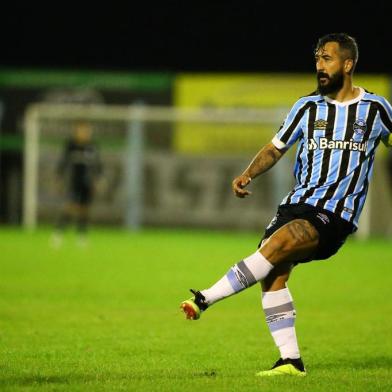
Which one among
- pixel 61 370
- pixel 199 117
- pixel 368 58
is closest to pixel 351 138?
pixel 61 370

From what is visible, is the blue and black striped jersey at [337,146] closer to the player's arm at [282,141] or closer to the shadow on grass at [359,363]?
the player's arm at [282,141]

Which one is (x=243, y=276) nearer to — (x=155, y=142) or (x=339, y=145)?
(x=339, y=145)

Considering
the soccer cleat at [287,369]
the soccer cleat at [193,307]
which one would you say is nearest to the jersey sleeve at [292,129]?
the soccer cleat at [193,307]

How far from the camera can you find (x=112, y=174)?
77.3 ft

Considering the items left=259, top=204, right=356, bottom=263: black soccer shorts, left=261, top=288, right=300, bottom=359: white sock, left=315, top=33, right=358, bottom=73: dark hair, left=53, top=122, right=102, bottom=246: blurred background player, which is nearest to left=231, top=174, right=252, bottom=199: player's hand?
left=259, top=204, right=356, bottom=263: black soccer shorts

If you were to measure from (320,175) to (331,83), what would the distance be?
569 mm

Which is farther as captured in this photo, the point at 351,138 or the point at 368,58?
the point at 368,58

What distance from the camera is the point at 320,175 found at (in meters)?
6.76

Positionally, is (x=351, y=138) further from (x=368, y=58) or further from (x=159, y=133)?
(x=368, y=58)

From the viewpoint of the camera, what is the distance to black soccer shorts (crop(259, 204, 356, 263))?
660cm

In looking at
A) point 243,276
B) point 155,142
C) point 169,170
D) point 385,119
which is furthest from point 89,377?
point 155,142

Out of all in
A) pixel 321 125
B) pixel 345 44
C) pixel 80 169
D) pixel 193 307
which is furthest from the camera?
pixel 80 169

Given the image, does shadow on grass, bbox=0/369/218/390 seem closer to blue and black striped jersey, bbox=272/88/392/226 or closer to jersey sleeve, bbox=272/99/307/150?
blue and black striped jersey, bbox=272/88/392/226

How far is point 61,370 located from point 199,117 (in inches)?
661
